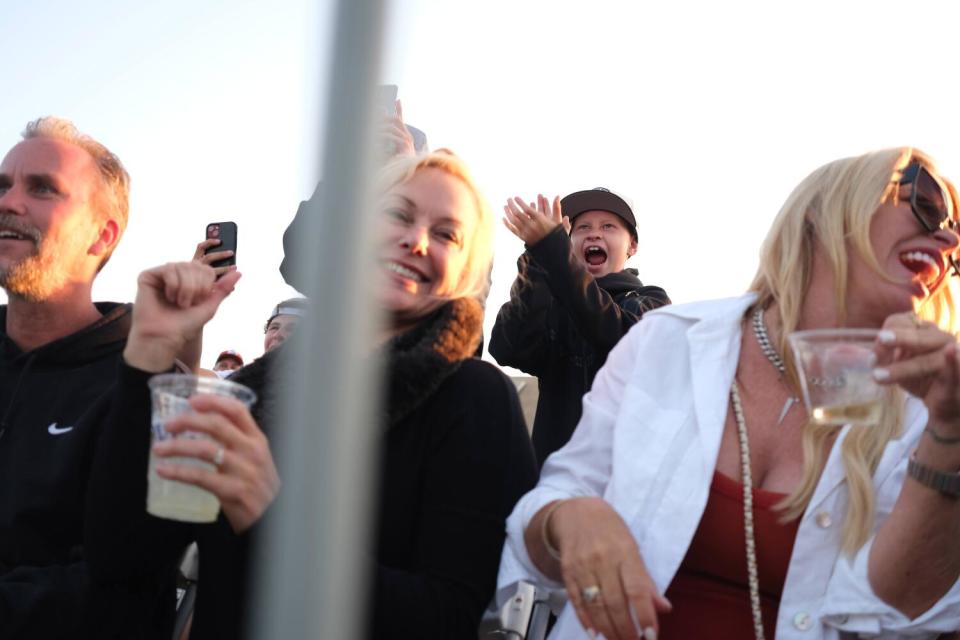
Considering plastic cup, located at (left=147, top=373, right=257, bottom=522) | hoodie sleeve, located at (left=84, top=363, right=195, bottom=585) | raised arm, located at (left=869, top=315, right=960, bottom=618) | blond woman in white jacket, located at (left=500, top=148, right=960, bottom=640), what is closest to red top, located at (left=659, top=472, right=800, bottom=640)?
blond woman in white jacket, located at (left=500, top=148, right=960, bottom=640)

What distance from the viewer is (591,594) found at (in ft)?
6.08

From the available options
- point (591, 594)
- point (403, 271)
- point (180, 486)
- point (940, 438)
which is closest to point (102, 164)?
point (403, 271)

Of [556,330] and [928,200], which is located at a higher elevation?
[928,200]

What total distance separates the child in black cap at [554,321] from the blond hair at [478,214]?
1438 mm

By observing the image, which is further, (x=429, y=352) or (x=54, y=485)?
(x=54, y=485)

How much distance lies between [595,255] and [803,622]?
3195 mm

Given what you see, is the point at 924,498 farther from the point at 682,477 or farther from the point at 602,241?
the point at 602,241

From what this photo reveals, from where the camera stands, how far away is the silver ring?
72.9 inches

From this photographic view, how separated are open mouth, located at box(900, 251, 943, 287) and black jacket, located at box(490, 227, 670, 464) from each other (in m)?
1.82

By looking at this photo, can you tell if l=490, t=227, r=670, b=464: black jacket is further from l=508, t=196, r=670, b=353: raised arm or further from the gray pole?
the gray pole

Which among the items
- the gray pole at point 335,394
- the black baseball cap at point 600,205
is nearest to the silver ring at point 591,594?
the gray pole at point 335,394

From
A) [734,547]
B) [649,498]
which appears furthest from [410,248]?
[734,547]

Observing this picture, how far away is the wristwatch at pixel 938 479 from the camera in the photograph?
187cm

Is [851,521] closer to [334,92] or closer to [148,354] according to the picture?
[148,354]
